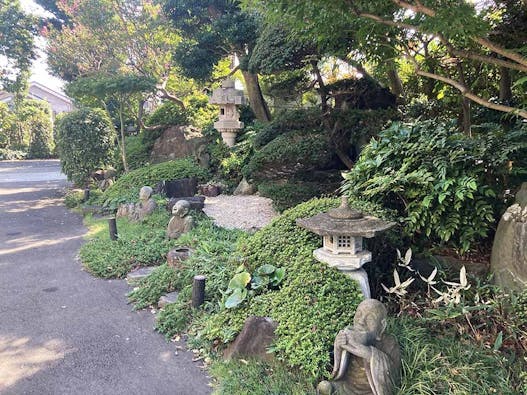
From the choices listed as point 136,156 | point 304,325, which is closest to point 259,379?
point 304,325

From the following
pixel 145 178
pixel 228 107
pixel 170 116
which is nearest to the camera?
pixel 145 178

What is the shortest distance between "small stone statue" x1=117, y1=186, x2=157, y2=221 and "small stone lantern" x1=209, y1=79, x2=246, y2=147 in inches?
143

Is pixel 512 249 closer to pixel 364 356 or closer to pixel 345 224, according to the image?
pixel 345 224

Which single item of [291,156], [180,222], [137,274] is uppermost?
[291,156]

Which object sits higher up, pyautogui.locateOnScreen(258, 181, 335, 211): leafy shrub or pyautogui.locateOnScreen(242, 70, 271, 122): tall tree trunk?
Result: pyautogui.locateOnScreen(242, 70, 271, 122): tall tree trunk

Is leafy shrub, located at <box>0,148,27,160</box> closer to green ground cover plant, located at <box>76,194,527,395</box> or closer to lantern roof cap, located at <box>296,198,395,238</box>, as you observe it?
green ground cover plant, located at <box>76,194,527,395</box>

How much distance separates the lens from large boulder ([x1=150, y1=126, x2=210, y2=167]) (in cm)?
1203

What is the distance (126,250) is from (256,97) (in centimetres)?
798

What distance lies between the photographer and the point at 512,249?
3.08 metres

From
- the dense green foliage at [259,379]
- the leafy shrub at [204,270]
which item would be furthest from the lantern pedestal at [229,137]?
the dense green foliage at [259,379]

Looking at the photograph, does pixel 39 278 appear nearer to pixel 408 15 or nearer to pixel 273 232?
pixel 273 232

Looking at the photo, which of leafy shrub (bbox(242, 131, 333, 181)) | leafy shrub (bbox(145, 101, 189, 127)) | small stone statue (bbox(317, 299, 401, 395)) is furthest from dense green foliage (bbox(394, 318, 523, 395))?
leafy shrub (bbox(145, 101, 189, 127))

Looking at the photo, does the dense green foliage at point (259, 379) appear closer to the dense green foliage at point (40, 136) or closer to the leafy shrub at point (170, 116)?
the leafy shrub at point (170, 116)

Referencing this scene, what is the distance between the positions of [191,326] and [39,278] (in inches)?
108
